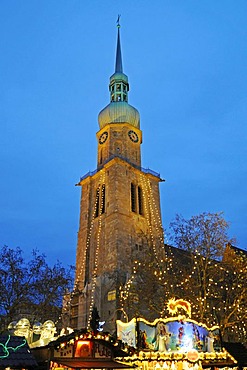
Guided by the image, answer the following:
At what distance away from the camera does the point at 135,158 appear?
41.8 meters

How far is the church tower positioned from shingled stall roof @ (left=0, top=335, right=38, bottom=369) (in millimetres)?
18703

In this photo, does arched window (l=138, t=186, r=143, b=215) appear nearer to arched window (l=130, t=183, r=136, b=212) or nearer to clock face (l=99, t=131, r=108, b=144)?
arched window (l=130, t=183, r=136, b=212)

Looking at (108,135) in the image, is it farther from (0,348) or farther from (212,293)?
(0,348)

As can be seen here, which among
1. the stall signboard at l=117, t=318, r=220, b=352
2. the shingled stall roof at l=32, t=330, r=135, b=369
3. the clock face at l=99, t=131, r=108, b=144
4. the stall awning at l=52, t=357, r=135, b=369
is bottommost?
the stall awning at l=52, t=357, r=135, b=369

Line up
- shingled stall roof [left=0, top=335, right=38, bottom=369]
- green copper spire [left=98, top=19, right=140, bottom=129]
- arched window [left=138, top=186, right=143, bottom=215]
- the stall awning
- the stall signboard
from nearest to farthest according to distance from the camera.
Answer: shingled stall roof [left=0, top=335, right=38, bottom=369] → the stall awning → the stall signboard → arched window [left=138, top=186, right=143, bottom=215] → green copper spire [left=98, top=19, right=140, bottom=129]

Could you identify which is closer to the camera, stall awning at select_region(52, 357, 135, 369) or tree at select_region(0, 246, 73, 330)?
stall awning at select_region(52, 357, 135, 369)

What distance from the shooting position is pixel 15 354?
1040 cm

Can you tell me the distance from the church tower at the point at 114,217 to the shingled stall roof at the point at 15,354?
1870cm

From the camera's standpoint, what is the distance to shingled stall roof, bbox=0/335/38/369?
10.1m

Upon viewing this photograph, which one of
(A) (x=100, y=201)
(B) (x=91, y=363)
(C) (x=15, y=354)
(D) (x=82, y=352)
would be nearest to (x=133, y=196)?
(A) (x=100, y=201)

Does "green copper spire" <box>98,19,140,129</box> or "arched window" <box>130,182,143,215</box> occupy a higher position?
"green copper spire" <box>98,19,140,129</box>

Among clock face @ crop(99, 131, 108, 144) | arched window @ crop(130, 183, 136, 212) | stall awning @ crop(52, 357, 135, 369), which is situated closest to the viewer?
stall awning @ crop(52, 357, 135, 369)

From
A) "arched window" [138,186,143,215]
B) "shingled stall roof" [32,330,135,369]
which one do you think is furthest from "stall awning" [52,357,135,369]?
"arched window" [138,186,143,215]

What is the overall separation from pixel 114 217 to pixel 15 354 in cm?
2449
